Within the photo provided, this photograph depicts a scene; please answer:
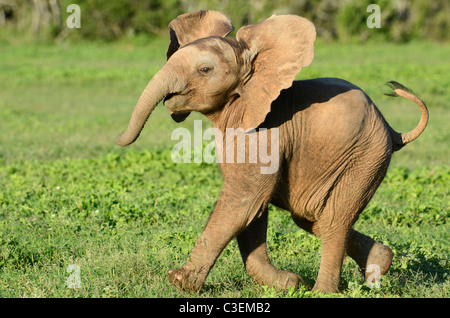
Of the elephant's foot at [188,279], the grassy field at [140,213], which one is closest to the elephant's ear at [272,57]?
the elephant's foot at [188,279]

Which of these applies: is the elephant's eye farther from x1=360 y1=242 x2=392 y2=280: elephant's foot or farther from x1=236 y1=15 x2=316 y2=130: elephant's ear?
x1=360 y1=242 x2=392 y2=280: elephant's foot

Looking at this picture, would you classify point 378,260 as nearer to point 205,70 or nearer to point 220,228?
point 220,228

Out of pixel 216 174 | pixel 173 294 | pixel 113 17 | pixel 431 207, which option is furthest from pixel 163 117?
pixel 113 17

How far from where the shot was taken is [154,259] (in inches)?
219

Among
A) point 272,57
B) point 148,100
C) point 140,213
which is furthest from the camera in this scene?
point 140,213

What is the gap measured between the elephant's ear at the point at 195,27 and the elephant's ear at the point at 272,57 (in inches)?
13.6

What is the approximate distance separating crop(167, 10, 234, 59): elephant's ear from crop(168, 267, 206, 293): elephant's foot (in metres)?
1.44

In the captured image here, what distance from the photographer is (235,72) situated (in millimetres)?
4570

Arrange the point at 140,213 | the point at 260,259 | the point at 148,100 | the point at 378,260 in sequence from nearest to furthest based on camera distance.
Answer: the point at 148,100
the point at 260,259
the point at 378,260
the point at 140,213

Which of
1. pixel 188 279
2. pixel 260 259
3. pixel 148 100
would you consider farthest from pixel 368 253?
pixel 148 100

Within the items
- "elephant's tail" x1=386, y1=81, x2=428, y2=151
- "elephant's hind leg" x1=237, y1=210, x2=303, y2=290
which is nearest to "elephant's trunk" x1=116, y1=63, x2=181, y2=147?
"elephant's hind leg" x1=237, y1=210, x2=303, y2=290

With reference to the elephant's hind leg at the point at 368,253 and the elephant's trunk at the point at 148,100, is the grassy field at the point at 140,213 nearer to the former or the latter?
the elephant's hind leg at the point at 368,253

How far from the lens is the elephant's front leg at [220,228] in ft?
14.8

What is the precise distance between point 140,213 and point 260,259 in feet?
7.46
